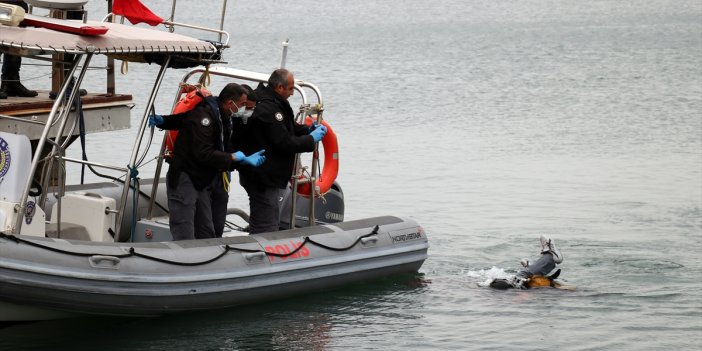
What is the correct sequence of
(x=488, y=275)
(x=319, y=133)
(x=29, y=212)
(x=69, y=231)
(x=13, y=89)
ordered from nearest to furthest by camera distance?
(x=29, y=212), (x=69, y=231), (x=319, y=133), (x=488, y=275), (x=13, y=89)

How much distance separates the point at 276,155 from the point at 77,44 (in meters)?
1.73

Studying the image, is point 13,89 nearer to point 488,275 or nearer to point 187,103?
point 187,103

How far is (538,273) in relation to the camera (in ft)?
31.2

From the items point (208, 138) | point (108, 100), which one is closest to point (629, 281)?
point (208, 138)

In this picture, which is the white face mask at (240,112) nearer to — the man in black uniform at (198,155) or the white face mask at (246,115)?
the white face mask at (246,115)

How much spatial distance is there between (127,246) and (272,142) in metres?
1.29

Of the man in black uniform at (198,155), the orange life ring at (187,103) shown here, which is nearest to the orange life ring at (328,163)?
the man in black uniform at (198,155)

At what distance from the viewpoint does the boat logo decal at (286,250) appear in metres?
8.42

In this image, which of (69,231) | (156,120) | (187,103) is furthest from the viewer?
(69,231)

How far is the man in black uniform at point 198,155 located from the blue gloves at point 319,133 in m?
0.42

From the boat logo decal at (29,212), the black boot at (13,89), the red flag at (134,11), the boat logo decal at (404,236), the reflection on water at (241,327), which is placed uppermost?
the red flag at (134,11)

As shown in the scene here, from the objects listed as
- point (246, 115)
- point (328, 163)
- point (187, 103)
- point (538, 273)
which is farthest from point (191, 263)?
point (538, 273)

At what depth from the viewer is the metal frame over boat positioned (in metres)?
7.32

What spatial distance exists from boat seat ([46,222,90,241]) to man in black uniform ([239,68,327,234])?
1177mm
